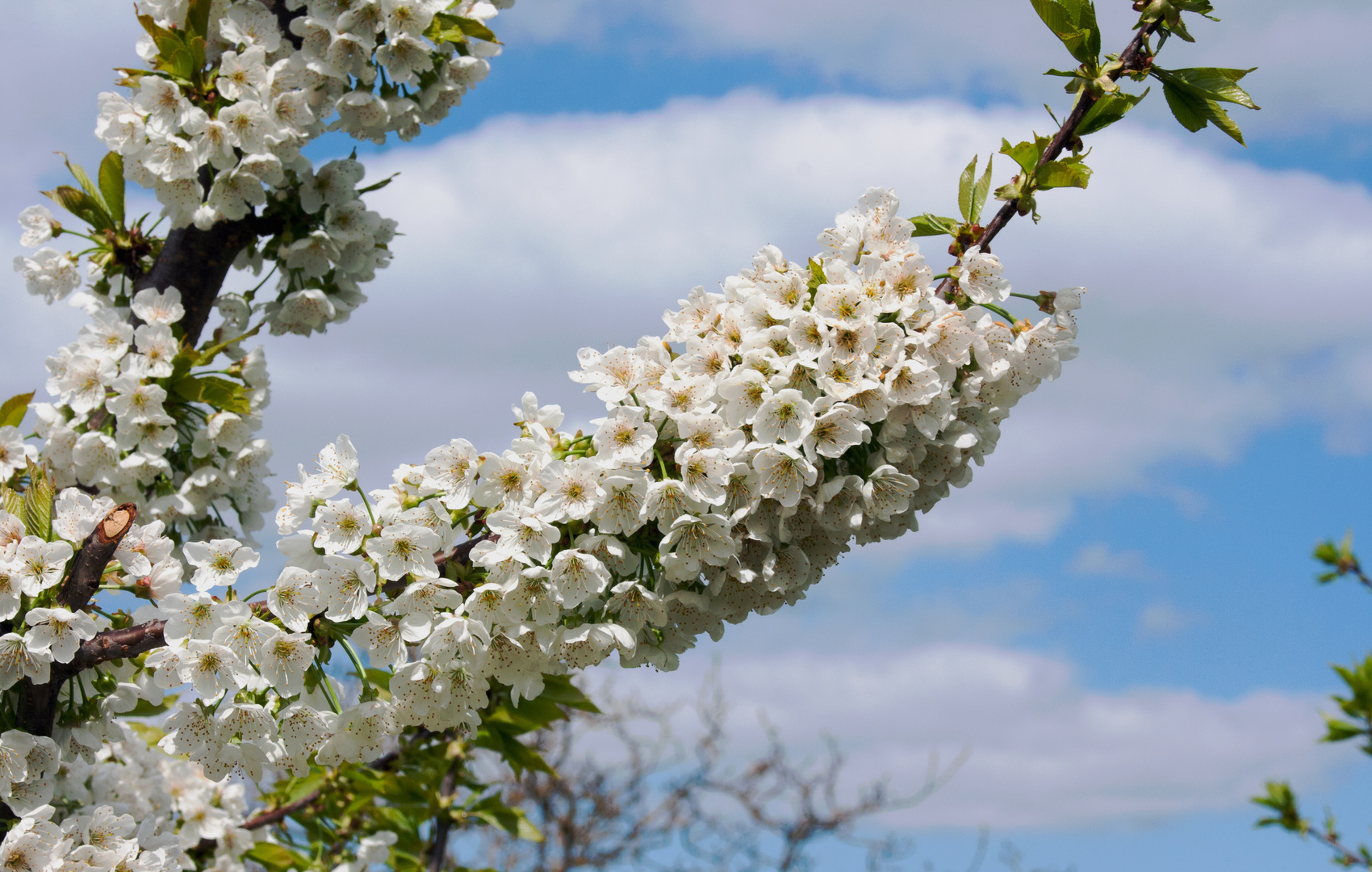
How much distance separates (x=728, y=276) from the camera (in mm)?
2184

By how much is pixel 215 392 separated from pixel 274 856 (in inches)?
60.5

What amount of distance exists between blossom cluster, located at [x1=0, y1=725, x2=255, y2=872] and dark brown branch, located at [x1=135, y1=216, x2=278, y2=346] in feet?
4.17

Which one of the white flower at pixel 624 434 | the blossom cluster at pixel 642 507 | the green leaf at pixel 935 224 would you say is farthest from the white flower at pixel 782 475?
the green leaf at pixel 935 224

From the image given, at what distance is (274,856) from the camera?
351 centimetres

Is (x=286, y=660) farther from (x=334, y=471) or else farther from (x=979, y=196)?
(x=979, y=196)

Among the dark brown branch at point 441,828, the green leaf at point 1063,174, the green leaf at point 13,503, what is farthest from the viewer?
the dark brown branch at point 441,828

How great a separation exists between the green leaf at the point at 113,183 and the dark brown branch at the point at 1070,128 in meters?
2.47

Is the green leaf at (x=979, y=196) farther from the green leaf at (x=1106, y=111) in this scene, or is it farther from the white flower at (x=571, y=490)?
the white flower at (x=571, y=490)

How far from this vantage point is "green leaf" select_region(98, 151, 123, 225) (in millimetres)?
3229

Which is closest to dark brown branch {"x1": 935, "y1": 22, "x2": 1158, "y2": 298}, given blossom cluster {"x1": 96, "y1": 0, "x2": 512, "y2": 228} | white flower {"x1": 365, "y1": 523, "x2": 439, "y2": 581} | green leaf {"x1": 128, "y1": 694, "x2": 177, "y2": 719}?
white flower {"x1": 365, "y1": 523, "x2": 439, "y2": 581}

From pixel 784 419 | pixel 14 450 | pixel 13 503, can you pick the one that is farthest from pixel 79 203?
pixel 784 419

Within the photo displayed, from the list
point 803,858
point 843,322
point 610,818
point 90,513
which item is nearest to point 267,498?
point 90,513

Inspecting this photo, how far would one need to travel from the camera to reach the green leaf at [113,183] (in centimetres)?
323

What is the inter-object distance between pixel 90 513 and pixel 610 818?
32.4 feet
